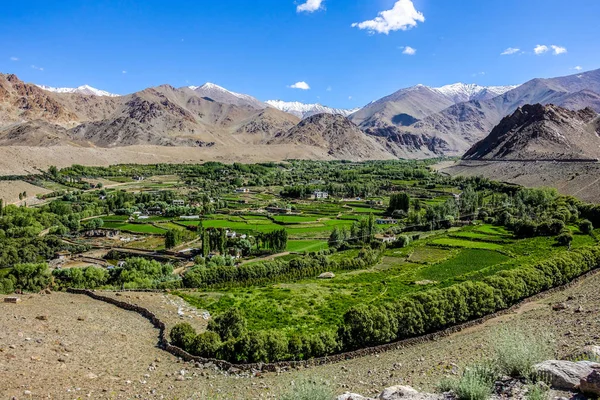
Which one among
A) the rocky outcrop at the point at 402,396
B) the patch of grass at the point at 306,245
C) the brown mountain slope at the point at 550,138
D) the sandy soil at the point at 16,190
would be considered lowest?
the patch of grass at the point at 306,245

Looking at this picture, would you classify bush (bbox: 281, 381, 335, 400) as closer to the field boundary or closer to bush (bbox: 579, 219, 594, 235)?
the field boundary

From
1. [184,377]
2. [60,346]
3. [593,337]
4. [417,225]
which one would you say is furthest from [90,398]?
[417,225]

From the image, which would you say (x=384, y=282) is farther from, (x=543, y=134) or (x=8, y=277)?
(x=543, y=134)

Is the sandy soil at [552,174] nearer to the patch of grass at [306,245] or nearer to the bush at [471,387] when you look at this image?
the patch of grass at [306,245]

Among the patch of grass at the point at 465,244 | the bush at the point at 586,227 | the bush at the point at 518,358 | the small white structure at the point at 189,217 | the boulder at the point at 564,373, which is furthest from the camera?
the small white structure at the point at 189,217

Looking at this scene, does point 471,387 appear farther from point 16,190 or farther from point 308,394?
point 16,190

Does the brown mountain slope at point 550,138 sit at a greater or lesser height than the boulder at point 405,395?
greater

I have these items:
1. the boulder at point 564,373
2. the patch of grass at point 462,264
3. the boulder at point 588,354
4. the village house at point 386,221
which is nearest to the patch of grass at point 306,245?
the patch of grass at point 462,264
